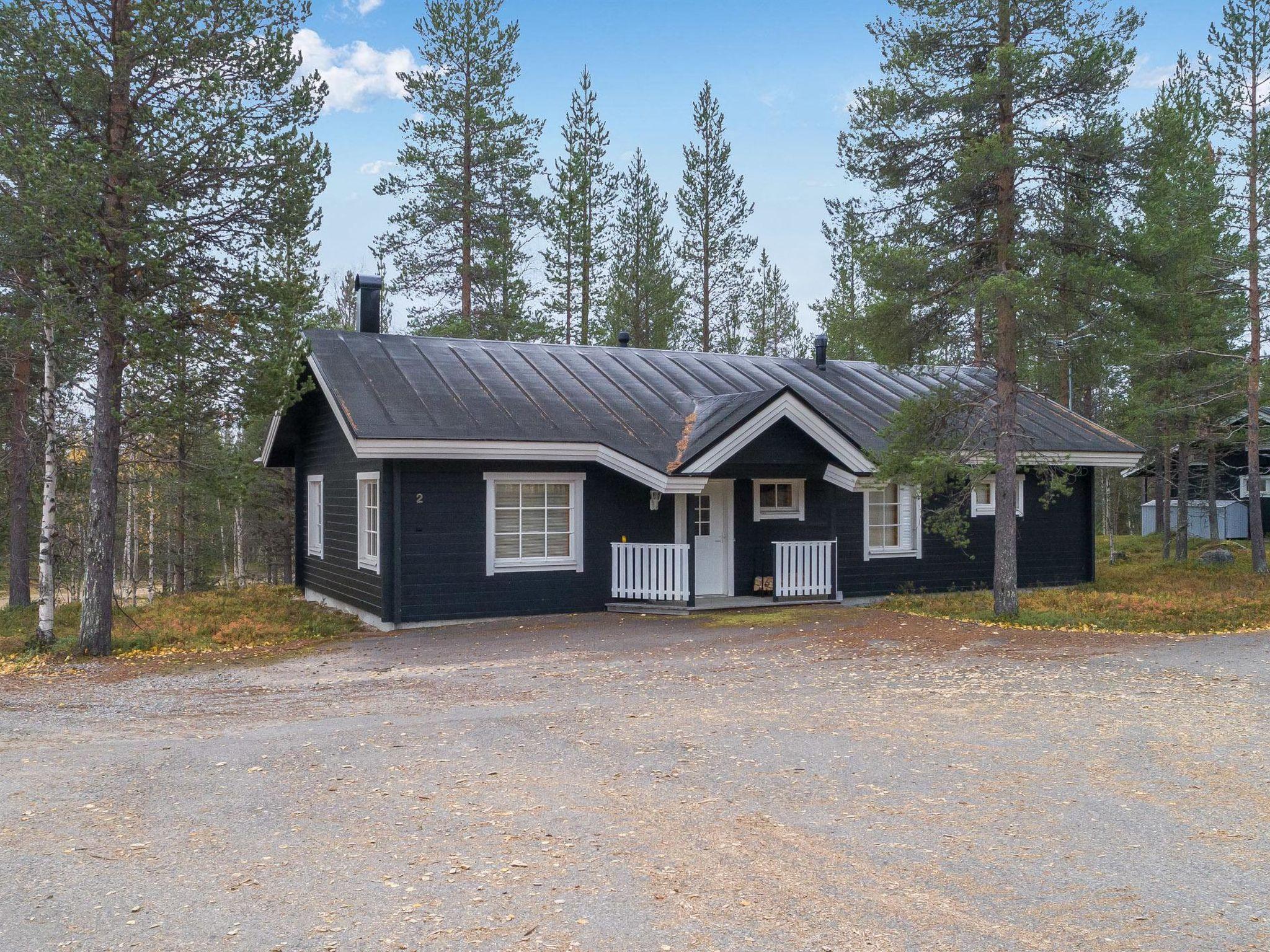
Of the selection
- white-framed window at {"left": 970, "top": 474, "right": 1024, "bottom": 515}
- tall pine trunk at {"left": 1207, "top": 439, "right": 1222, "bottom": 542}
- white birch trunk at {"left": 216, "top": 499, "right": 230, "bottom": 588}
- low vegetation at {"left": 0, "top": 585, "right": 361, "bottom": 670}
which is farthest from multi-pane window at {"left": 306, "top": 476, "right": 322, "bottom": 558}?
tall pine trunk at {"left": 1207, "top": 439, "right": 1222, "bottom": 542}

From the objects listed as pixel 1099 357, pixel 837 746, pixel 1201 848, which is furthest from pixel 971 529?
pixel 1201 848

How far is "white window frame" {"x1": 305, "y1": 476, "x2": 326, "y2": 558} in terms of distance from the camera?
1736cm

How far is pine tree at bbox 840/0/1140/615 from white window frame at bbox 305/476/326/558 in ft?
32.5

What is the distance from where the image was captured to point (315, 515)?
1820 cm

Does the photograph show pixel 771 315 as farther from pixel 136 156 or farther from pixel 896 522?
pixel 136 156

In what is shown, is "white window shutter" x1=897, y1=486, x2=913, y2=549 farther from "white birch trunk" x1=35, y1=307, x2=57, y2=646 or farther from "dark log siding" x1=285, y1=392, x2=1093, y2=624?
"white birch trunk" x1=35, y1=307, x2=57, y2=646

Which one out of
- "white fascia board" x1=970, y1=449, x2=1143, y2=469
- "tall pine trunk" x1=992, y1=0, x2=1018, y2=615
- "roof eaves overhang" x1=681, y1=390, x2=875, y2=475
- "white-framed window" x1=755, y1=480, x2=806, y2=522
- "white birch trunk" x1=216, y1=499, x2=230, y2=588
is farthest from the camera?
"white birch trunk" x1=216, y1=499, x2=230, y2=588

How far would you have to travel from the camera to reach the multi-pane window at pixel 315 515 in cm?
1770

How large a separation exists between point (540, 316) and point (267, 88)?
679 inches

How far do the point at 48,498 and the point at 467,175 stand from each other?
17126 mm

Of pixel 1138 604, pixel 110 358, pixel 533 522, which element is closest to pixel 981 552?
pixel 1138 604

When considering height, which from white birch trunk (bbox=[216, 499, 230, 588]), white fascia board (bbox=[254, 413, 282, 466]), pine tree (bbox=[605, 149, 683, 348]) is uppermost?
pine tree (bbox=[605, 149, 683, 348])

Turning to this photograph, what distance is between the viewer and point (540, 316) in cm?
2873

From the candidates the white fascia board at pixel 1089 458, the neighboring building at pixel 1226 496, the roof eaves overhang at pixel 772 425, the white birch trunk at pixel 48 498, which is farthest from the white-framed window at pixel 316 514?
the neighboring building at pixel 1226 496
